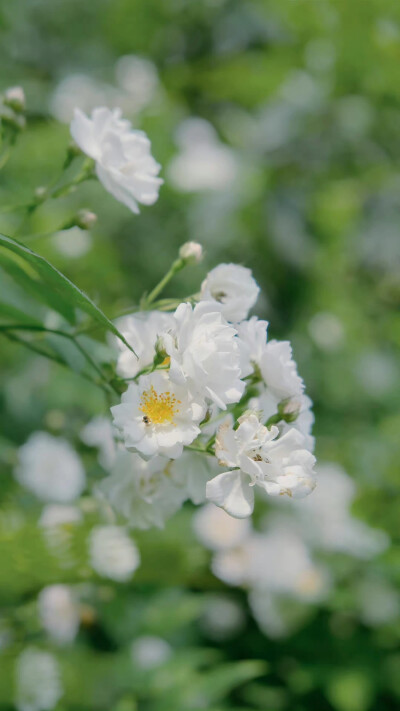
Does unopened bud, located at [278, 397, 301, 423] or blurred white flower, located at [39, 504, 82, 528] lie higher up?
blurred white flower, located at [39, 504, 82, 528]

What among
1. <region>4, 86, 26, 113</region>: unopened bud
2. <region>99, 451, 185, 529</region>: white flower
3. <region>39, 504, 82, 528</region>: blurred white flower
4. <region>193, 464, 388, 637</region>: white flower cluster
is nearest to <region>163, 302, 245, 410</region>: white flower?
<region>99, 451, 185, 529</region>: white flower

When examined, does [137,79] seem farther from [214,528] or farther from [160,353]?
[160,353]

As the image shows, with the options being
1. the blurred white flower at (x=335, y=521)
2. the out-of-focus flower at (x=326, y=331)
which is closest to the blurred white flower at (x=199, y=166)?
the out-of-focus flower at (x=326, y=331)

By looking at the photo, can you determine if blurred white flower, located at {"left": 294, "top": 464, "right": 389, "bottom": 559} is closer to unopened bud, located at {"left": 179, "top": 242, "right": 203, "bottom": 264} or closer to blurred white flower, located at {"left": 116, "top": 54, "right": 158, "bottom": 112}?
unopened bud, located at {"left": 179, "top": 242, "right": 203, "bottom": 264}

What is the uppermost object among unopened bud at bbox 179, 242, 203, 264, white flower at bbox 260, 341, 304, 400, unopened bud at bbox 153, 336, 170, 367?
unopened bud at bbox 179, 242, 203, 264

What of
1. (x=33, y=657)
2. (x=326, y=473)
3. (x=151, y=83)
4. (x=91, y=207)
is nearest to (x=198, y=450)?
(x=33, y=657)

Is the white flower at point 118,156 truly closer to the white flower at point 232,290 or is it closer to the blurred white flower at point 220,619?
the white flower at point 232,290

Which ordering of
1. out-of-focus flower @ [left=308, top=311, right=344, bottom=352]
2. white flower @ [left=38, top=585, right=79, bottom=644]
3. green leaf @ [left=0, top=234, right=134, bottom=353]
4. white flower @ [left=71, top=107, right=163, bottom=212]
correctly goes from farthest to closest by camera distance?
out-of-focus flower @ [left=308, top=311, right=344, bottom=352] < white flower @ [left=38, top=585, right=79, bottom=644] < white flower @ [left=71, top=107, right=163, bottom=212] < green leaf @ [left=0, top=234, right=134, bottom=353]
